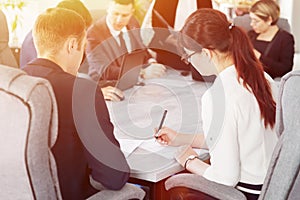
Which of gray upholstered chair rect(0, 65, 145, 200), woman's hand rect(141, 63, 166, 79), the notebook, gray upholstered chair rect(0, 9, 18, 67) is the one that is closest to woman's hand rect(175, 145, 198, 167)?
gray upholstered chair rect(0, 65, 145, 200)

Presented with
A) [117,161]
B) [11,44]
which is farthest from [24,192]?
[11,44]

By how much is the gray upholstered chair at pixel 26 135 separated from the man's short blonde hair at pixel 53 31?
398 mm

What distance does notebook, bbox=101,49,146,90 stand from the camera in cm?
262

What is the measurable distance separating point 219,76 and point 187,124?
338 mm

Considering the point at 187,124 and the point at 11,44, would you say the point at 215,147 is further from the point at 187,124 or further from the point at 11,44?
the point at 11,44

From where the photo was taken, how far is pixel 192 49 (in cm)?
186

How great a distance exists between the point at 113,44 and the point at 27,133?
172cm

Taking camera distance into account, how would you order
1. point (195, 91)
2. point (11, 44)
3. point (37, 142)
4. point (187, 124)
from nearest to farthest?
1. point (37, 142)
2. point (187, 124)
3. point (195, 91)
4. point (11, 44)

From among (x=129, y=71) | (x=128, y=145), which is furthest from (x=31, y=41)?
(x=128, y=145)

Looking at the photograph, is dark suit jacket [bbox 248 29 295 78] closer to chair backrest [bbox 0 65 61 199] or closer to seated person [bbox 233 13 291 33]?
seated person [bbox 233 13 291 33]

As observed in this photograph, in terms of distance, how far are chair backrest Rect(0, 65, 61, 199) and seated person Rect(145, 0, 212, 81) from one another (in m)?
2.00

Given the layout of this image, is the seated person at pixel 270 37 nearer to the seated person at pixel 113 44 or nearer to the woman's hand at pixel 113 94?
the seated person at pixel 113 44

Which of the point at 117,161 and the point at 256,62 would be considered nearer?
the point at 117,161

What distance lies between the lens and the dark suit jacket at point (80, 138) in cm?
152
